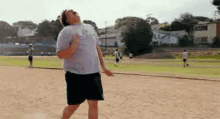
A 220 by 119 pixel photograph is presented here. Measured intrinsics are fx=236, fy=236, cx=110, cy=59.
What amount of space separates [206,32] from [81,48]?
6543 cm

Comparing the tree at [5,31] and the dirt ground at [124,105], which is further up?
the tree at [5,31]

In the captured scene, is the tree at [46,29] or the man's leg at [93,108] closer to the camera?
the man's leg at [93,108]

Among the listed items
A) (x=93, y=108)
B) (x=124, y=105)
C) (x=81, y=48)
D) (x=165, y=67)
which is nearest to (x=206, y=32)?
(x=165, y=67)

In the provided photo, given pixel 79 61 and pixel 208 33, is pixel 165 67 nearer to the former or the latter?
pixel 79 61

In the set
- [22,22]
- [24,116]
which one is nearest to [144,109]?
[24,116]

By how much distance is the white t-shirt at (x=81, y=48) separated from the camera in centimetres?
305

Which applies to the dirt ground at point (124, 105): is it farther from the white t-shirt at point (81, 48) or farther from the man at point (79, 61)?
the white t-shirt at point (81, 48)

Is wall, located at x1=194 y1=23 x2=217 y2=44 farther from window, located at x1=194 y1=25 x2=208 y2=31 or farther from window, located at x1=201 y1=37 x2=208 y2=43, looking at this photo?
window, located at x1=194 y1=25 x2=208 y2=31

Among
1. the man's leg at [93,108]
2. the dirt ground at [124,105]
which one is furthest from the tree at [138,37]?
the man's leg at [93,108]

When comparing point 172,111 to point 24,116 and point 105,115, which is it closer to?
point 105,115

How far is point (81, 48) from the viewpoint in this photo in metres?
3.09

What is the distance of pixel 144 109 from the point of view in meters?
5.34

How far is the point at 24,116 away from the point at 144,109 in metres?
2.57

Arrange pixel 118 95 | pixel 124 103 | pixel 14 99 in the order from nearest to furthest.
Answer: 1. pixel 124 103
2. pixel 14 99
3. pixel 118 95
